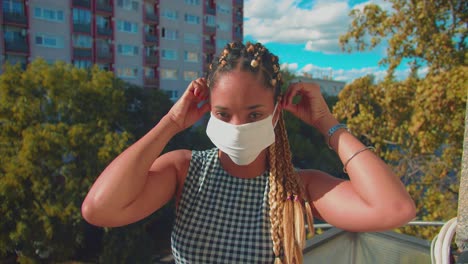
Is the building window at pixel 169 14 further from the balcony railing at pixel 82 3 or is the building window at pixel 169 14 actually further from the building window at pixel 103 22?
the balcony railing at pixel 82 3

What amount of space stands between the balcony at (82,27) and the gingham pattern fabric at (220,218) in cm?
2344

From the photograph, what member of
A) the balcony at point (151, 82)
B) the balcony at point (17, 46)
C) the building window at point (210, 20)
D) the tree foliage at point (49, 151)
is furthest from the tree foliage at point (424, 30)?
the building window at point (210, 20)

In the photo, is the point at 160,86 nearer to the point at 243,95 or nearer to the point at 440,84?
the point at 440,84

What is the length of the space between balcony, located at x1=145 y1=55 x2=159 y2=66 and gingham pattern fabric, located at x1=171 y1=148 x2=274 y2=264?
25.9m

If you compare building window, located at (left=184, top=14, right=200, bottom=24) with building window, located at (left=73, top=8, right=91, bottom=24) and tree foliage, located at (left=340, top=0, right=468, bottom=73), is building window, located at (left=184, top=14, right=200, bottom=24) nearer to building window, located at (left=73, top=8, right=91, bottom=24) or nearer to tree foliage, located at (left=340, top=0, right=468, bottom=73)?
building window, located at (left=73, top=8, right=91, bottom=24)

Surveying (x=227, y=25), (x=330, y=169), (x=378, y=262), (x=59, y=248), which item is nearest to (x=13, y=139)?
(x=59, y=248)

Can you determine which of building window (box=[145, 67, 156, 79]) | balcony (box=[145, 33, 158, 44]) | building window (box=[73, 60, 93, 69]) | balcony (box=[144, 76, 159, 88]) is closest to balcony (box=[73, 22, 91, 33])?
building window (box=[73, 60, 93, 69])

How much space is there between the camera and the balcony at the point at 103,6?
23.5 metres

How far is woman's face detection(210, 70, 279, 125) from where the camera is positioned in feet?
5.02

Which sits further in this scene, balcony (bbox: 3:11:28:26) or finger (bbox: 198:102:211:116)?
balcony (bbox: 3:11:28:26)

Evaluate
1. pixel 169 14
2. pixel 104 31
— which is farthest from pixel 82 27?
pixel 169 14

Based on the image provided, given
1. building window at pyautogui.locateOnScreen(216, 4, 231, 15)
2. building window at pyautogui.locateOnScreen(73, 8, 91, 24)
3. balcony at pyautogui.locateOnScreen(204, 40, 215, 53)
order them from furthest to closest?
building window at pyautogui.locateOnScreen(216, 4, 231, 15) → balcony at pyautogui.locateOnScreen(204, 40, 215, 53) → building window at pyautogui.locateOnScreen(73, 8, 91, 24)

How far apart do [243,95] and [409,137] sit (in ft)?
17.0

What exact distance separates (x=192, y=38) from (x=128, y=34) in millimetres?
5517
